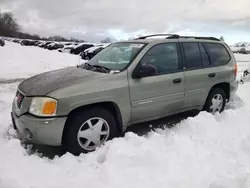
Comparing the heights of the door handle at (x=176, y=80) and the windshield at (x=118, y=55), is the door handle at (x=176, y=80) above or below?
below

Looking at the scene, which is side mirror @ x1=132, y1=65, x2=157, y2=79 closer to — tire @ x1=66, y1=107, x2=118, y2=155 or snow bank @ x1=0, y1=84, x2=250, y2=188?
tire @ x1=66, y1=107, x2=118, y2=155

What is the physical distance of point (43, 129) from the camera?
3.56m

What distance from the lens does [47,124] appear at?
355 cm

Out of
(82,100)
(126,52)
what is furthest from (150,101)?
(82,100)

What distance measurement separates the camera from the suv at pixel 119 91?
143 inches

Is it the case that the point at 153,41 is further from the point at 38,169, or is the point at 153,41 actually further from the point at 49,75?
the point at 38,169

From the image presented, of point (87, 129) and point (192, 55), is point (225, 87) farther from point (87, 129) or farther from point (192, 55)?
point (87, 129)

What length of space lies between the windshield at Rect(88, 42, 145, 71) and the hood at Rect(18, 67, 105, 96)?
399 mm

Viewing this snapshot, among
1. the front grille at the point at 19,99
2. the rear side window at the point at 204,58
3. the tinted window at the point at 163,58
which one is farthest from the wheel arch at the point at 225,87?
the front grille at the point at 19,99

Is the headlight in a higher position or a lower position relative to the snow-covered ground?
higher

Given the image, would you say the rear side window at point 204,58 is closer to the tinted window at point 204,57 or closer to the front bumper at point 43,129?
the tinted window at point 204,57

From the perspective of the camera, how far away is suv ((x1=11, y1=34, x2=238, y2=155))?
364cm

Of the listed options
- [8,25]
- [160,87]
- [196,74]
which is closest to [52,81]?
[160,87]

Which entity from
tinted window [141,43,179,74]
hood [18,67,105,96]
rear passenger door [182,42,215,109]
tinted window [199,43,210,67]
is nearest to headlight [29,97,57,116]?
hood [18,67,105,96]
